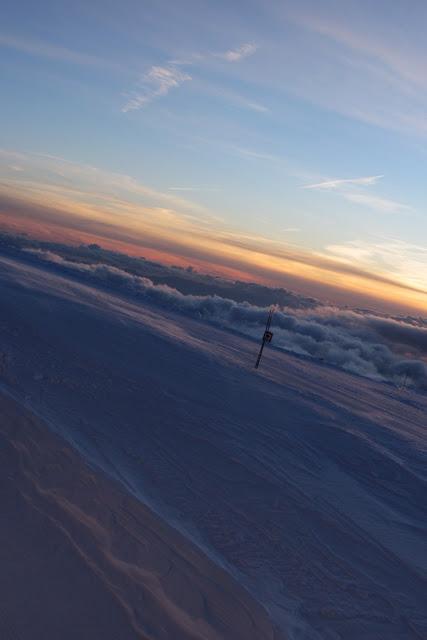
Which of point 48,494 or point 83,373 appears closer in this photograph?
point 48,494

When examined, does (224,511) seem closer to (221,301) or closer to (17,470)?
(17,470)

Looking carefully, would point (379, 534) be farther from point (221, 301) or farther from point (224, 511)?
point (221, 301)

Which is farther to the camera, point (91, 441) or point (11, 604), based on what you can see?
point (91, 441)

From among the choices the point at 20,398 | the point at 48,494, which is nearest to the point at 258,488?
the point at 48,494

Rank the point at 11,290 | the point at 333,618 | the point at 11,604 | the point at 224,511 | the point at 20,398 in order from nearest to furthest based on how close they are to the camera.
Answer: the point at 11,604 < the point at 333,618 < the point at 224,511 < the point at 20,398 < the point at 11,290

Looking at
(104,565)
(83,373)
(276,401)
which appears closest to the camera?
(104,565)

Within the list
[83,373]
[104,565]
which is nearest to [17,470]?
[104,565]
